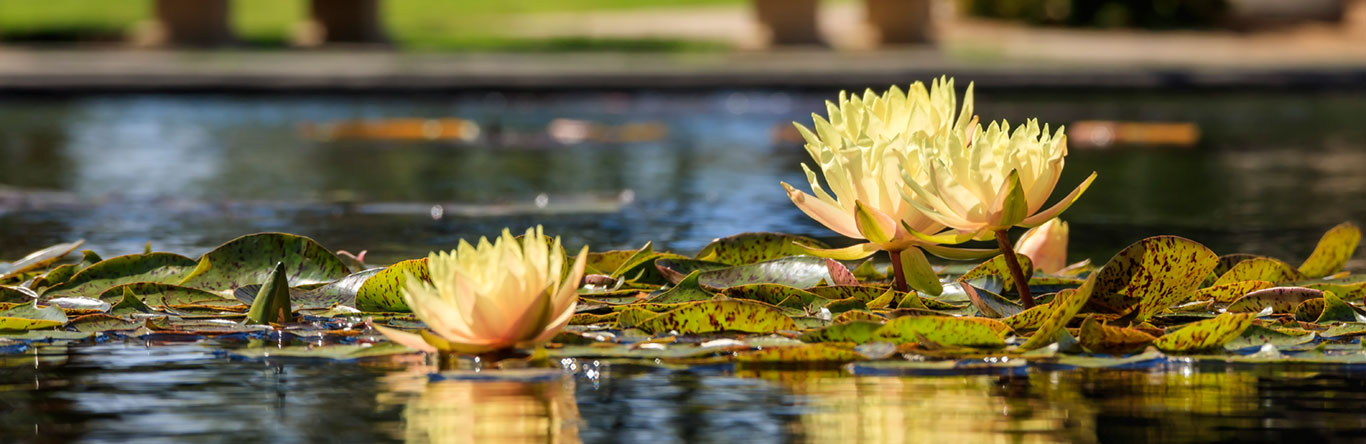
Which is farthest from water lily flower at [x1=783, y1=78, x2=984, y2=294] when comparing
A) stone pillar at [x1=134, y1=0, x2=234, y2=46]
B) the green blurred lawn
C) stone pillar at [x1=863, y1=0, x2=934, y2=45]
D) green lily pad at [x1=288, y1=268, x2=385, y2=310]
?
stone pillar at [x1=134, y1=0, x2=234, y2=46]

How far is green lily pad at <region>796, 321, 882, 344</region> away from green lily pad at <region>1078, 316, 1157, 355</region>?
0.33 meters

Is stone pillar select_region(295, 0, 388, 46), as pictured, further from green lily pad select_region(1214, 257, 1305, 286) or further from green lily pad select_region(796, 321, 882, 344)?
green lily pad select_region(796, 321, 882, 344)

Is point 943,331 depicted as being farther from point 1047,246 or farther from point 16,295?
point 16,295

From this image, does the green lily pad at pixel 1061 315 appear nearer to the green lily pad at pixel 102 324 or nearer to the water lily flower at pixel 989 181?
the water lily flower at pixel 989 181

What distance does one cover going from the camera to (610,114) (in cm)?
1630

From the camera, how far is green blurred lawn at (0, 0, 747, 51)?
27.3 m

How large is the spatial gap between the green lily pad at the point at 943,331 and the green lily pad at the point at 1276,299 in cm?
60

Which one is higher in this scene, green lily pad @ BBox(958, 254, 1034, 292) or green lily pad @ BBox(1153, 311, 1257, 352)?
green lily pad @ BBox(958, 254, 1034, 292)

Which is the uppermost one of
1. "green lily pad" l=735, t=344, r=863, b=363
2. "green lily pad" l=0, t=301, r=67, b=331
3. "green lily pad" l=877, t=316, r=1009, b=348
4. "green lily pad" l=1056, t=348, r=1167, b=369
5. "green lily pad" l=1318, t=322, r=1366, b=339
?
"green lily pad" l=0, t=301, r=67, b=331

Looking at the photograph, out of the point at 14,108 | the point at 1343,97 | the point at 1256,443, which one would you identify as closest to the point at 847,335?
the point at 1256,443

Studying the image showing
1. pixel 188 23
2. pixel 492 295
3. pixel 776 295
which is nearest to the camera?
pixel 492 295

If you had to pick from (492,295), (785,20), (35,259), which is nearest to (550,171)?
(35,259)

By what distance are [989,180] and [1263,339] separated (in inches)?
22.1

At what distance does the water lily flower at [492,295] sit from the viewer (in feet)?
9.40
